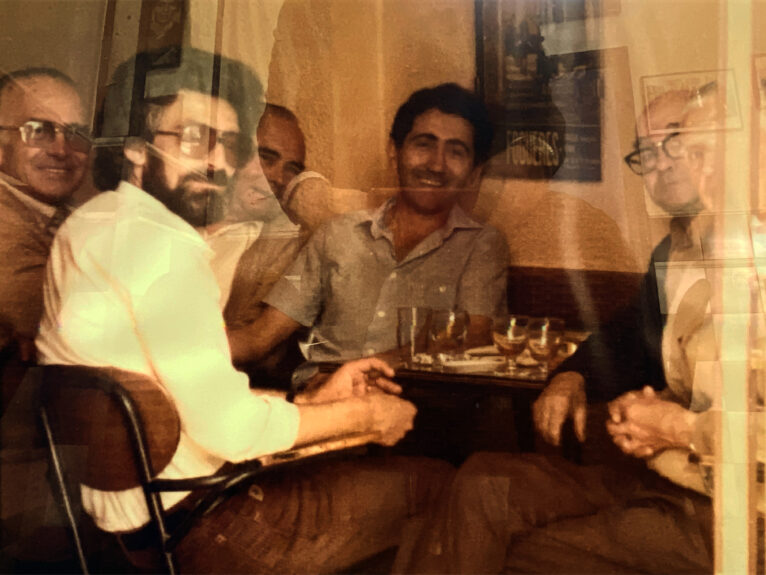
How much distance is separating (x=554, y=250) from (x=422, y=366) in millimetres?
444

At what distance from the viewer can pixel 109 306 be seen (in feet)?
5.35

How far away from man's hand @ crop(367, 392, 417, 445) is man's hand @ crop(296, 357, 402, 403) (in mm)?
37

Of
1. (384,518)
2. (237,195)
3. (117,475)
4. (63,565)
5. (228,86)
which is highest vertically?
(228,86)

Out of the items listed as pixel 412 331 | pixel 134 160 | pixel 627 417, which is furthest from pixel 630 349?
pixel 134 160

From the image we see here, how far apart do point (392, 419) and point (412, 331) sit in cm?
22

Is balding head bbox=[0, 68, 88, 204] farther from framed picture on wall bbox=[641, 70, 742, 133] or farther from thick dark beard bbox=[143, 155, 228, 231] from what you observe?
framed picture on wall bbox=[641, 70, 742, 133]

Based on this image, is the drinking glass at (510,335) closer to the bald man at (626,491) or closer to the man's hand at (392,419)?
the bald man at (626,491)

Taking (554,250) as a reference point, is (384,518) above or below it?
below

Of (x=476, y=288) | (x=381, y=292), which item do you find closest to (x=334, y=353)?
(x=381, y=292)

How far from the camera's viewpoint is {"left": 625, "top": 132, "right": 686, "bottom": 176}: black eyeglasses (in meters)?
1.70

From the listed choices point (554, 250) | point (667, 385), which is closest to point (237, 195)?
point (554, 250)

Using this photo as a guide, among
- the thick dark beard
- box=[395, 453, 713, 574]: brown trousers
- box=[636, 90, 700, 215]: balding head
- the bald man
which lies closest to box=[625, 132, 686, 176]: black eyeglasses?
box=[636, 90, 700, 215]: balding head

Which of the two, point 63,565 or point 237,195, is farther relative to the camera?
point 237,195

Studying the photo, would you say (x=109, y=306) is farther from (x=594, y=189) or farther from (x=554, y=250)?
(x=594, y=189)
